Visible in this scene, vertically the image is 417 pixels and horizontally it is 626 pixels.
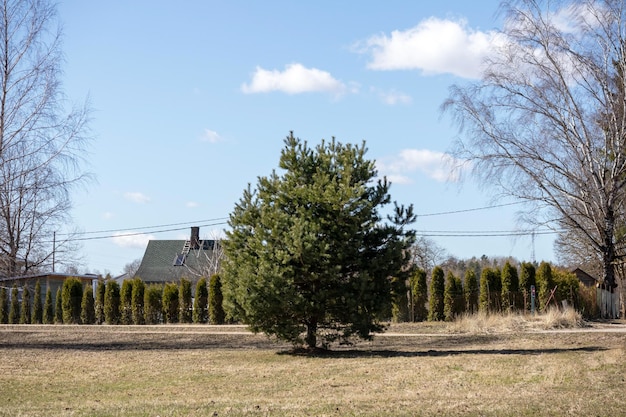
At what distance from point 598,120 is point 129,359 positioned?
67.0 feet

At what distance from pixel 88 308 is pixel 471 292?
19417 millimetres

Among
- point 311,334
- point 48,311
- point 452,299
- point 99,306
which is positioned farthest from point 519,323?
point 48,311

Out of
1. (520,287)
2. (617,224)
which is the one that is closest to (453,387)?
(520,287)

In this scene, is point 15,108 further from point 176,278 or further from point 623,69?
point 176,278

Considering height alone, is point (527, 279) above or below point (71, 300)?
above

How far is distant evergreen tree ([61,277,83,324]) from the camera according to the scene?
→ 3741 centimetres

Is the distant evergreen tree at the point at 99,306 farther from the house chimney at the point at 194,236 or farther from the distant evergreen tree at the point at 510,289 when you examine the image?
the house chimney at the point at 194,236

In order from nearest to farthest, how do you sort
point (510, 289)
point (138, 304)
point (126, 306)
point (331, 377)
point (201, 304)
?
1. point (331, 377)
2. point (510, 289)
3. point (201, 304)
4. point (138, 304)
5. point (126, 306)

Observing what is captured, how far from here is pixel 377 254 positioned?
17.8 m

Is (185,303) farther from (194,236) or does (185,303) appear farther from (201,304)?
(194,236)

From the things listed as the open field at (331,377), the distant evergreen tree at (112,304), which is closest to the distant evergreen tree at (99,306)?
the distant evergreen tree at (112,304)

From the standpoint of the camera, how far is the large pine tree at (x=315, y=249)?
16.9 meters

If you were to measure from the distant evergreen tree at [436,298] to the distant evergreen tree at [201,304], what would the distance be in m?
10.8

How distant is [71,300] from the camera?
3738 centimetres
